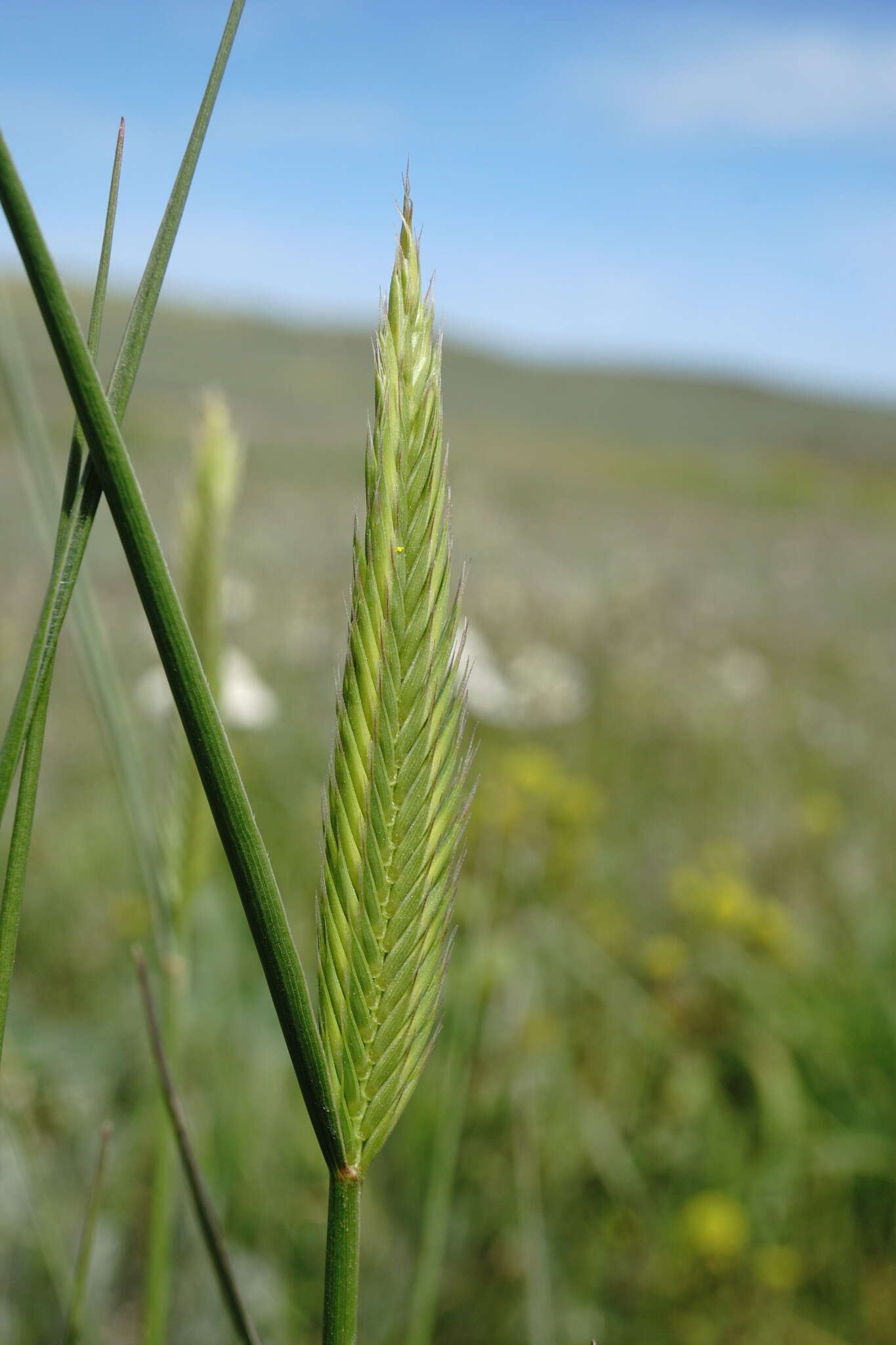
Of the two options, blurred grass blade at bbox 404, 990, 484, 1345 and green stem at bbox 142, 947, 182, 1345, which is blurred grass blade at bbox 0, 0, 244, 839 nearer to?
green stem at bbox 142, 947, 182, 1345

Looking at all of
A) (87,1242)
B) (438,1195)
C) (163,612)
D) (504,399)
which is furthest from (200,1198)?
(504,399)

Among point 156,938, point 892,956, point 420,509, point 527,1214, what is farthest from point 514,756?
point 420,509

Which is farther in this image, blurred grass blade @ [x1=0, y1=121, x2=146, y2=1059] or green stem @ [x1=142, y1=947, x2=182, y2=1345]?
green stem @ [x1=142, y1=947, x2=182, y2=1345]

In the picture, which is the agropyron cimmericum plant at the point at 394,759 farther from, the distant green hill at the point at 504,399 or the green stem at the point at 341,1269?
the distant green hill at the point at 504,399

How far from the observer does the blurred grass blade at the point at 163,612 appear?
15 centimetres

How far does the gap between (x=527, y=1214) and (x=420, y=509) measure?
1.96 feet

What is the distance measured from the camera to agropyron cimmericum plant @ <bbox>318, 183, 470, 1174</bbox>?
19cm

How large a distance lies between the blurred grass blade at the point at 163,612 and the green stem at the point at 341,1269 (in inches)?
1.5

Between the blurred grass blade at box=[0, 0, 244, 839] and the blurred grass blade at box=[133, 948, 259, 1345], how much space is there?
105 millimetres

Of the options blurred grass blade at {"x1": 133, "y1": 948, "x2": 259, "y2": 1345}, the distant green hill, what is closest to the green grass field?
blurred grass blade at {"x1": 133, "y1": 948, "x2": 259, "y2": 1345}

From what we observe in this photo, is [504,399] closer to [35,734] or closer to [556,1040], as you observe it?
[556,1040]

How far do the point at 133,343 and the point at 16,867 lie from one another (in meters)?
0.09

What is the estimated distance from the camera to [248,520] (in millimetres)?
8234

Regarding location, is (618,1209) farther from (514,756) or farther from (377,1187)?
(514,756)
